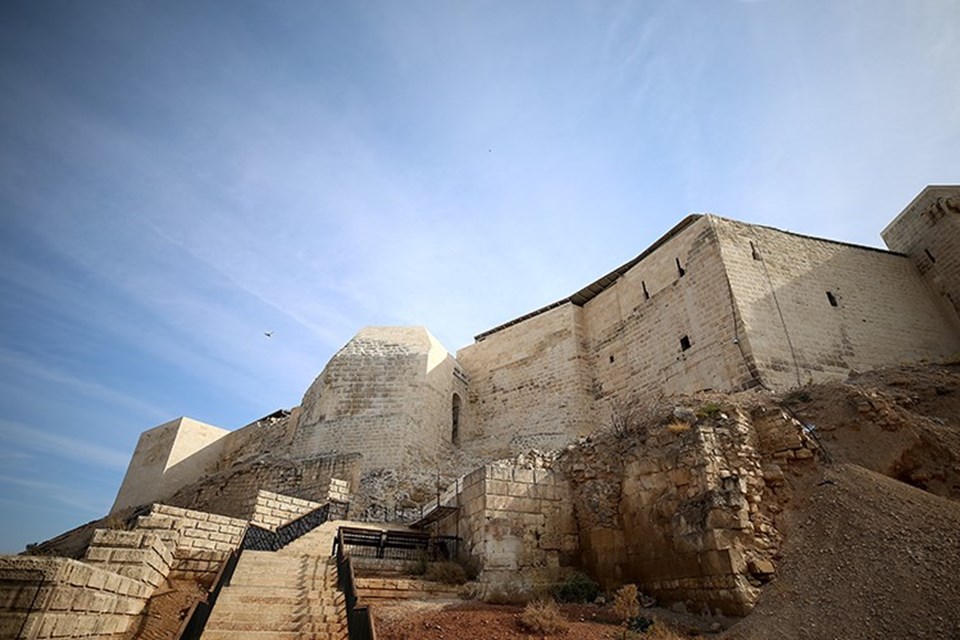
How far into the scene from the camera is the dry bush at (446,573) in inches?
288

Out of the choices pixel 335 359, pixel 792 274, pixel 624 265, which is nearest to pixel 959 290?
pixel 792 274

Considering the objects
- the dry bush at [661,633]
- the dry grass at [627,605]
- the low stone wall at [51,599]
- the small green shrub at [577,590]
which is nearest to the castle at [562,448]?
the low stone wall at [51,599]

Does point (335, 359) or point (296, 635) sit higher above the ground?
point (335, 359)

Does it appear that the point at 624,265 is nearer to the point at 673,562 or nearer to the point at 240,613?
the point at 673,562

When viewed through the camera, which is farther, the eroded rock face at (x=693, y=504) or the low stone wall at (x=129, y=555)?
the eroded rock face at (x=693, y=504)

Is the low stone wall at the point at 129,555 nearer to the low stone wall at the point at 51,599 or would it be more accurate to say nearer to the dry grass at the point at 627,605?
the low stone wall at the point at 51,599

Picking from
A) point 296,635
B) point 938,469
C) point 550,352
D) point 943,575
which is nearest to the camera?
point 943,575

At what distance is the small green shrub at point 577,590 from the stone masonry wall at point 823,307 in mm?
7465

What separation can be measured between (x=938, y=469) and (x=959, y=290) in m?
13.7

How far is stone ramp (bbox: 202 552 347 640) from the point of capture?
4.86 m

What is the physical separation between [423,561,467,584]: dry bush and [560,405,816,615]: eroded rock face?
202 cm

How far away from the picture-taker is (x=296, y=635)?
15.8ft

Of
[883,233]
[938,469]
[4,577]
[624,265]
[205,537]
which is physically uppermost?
[883,233]

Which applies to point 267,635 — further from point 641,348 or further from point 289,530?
point 641,348
